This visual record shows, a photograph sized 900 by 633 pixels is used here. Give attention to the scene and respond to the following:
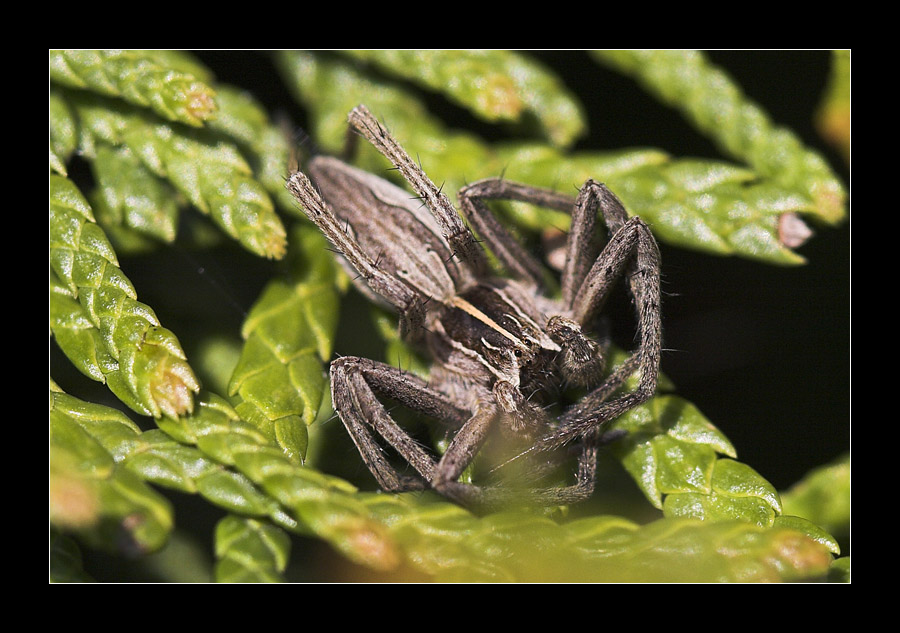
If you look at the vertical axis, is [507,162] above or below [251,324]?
above

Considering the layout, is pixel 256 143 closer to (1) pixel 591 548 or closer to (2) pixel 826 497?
(1) pixel 591 548

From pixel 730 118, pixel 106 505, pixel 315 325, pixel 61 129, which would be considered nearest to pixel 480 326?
pixel 315 325

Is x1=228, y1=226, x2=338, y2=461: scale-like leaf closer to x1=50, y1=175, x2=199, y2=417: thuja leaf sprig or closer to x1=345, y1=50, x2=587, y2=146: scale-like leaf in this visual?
x1=50, y1=175, x2=199, y2=417: thuja leaf sprig

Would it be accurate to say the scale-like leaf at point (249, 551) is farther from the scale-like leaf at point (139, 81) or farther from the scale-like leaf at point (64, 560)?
the scale-like leaf at point (139, 81)

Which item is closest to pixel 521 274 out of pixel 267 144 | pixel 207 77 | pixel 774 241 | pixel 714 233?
pixel 714 233

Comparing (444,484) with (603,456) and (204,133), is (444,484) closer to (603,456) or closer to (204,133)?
(603,456)

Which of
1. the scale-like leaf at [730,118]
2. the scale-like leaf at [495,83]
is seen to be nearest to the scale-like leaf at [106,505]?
the scale-like leaf at [495,83]

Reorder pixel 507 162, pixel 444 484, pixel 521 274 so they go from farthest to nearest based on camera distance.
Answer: pixel 507 162
pixel 521 274
pixel 444 484
